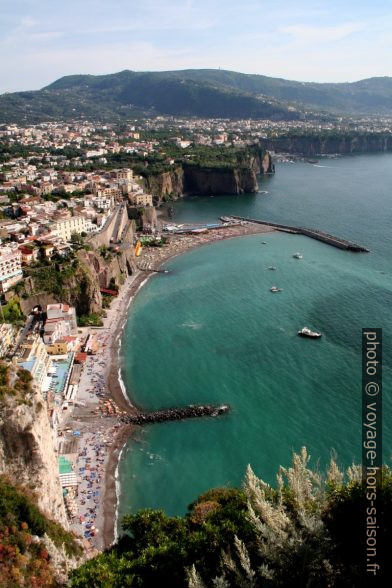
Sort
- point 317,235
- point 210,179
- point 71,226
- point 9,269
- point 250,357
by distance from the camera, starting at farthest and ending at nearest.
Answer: point 210,179, point 317,235, point 71,226, point 9,269, point 250,357

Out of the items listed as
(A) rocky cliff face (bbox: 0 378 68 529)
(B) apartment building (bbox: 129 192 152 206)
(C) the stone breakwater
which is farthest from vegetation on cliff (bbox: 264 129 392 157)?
(A) rocky cliff face (bbox: 0 378 68 529)

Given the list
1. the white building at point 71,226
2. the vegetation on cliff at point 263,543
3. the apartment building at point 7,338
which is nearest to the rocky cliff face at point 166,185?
the white building at point 71,226

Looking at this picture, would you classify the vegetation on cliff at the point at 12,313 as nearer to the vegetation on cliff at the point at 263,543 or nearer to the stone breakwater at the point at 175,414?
the stone breakwater at the point at 175,414

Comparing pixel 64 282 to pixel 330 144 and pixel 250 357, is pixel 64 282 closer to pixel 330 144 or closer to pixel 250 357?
pixel 250 357

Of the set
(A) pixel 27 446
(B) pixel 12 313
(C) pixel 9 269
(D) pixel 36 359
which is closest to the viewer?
(A) pixel 27 446

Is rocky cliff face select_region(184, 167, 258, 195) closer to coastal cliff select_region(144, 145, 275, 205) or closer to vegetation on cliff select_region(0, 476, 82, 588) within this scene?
coastal cliff select_region(144, 145, 275, 205)

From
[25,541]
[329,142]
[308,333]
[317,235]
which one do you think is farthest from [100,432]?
[329,142]
